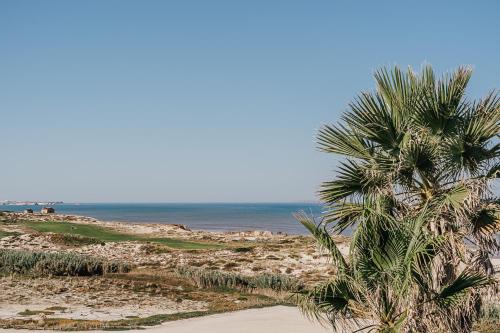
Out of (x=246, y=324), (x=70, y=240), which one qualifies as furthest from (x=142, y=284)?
(x=70, y=240)

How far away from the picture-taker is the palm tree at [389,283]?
8.07 meters

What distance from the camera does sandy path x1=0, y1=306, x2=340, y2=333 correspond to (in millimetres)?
14945

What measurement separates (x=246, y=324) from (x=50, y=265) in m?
14.4

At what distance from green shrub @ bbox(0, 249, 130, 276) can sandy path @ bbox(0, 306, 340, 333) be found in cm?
1129

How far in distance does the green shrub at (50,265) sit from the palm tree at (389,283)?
20.1 metres

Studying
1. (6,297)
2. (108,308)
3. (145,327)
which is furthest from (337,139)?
(6,297)

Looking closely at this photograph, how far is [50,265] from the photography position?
26.1m

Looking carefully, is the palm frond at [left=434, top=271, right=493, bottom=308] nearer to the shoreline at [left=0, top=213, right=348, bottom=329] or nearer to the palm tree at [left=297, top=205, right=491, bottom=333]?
the palm tree at [left=297, top=205, right=491, bottom=333]

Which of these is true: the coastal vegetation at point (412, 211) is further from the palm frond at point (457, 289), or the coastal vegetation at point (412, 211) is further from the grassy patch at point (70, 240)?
the grassy patch at point (70, 240)

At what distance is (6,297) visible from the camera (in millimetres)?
20125

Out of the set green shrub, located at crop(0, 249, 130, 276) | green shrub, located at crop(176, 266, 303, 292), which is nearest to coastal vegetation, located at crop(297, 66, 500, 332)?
green shrub, located at crop(176, 266, 303, 292)

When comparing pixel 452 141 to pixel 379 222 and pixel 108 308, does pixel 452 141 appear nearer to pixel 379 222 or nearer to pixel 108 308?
pixel 379 222

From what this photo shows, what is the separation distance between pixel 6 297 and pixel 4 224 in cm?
3752

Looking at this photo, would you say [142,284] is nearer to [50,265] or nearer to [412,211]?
[50,265]
